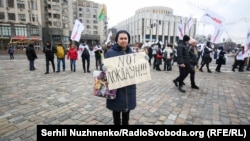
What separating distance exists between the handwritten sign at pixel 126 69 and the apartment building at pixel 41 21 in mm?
34843

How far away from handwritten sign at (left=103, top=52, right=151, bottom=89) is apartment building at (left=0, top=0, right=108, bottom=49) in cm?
3484

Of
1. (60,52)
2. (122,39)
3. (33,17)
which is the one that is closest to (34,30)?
(33,17)

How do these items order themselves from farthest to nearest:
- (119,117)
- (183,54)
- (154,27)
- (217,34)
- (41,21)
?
(154,27) → (41,21) → (217,34) → (183,54) → (119,117)

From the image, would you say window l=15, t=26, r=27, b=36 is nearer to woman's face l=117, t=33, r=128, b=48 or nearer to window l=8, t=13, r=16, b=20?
window l=8, t=13, r=16, b=20

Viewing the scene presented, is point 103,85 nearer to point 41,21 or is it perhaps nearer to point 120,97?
point 120,97

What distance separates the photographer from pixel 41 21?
2127 inches

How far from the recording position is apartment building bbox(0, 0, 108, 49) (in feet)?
155

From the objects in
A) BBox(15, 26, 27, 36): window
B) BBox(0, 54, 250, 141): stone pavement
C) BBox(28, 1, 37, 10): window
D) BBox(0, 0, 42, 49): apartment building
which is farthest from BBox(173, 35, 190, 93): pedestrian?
BBox(28, 1, 37, 10): window

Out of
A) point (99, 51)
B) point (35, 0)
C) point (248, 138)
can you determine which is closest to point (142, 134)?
point (248, 138)

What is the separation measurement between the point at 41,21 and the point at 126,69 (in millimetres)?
59074

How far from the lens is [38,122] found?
3.95m

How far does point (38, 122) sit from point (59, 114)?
1.82 feet

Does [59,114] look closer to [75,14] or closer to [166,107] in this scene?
[166,107]

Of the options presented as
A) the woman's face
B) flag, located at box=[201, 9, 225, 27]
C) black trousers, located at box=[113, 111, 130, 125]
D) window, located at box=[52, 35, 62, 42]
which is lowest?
black trousers, located at box=[113, 111, 130, 125]
